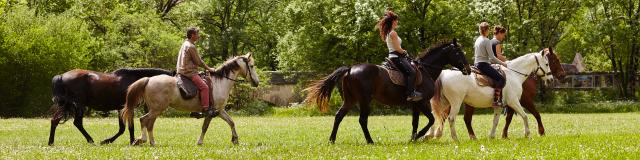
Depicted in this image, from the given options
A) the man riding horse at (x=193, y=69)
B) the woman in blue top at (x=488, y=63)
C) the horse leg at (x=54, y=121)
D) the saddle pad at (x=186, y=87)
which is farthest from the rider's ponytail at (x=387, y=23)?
the horse leg at (x=54, y=121)

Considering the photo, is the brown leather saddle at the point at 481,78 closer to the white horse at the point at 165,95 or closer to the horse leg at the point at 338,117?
the horse leg at the point at 338,117

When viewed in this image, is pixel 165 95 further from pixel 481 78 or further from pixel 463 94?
pixel 481 78

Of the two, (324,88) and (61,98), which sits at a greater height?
(324,88)

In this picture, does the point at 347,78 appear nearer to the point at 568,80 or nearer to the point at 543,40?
the point at 543,40

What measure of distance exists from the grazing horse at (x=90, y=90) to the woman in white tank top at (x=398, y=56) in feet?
16.8

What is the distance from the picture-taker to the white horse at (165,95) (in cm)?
1662

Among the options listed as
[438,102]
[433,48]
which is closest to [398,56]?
[433,48]

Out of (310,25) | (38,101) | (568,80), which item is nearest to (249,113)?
(310,25)

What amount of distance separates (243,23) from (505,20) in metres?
22.2

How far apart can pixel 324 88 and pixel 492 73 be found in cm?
402

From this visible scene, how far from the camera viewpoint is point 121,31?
5103 centimetres

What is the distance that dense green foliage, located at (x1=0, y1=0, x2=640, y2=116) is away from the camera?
43.9 meters

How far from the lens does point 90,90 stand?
62.8 ft

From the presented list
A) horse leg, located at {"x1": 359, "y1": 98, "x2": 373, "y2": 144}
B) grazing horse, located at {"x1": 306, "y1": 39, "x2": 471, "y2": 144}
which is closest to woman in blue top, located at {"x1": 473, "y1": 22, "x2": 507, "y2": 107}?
grazing horse, located at {"x1": 306, "y1": 39, "x2": 471, "y2": 144}
